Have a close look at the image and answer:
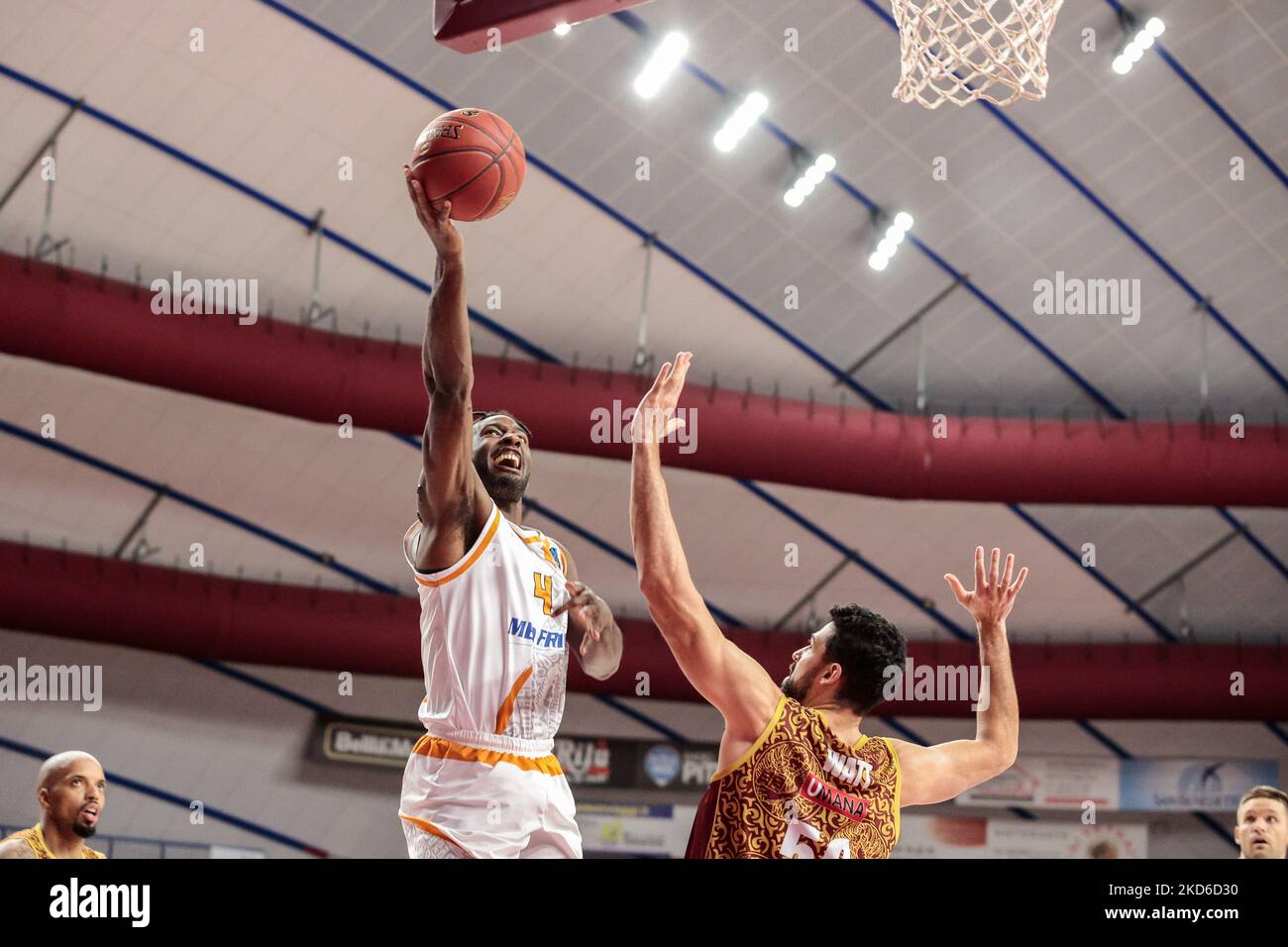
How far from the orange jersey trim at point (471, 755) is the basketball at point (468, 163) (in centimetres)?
206

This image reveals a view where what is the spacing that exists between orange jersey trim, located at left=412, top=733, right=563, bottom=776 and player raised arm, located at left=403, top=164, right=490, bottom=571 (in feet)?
2.09

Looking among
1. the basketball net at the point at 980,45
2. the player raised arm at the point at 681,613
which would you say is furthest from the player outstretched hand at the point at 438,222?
the basketball net at the point at 980,45

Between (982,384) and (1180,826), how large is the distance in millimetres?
7857

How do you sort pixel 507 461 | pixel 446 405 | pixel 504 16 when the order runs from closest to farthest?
1. pixel 446 405
2. pixel 507 461
3. pixel 504 16

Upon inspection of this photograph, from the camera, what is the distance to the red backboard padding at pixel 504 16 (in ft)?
27.8

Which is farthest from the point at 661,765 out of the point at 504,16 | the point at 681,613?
the point at 681,613

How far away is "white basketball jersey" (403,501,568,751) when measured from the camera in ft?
16.3

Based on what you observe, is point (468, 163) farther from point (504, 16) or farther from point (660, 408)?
point (504, 16)

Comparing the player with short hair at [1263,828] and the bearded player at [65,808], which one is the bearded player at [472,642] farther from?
the player with short hair at [1263,828]

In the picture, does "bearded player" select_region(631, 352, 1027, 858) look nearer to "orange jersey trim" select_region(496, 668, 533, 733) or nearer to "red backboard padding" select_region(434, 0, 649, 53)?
"orange jersey trim" select_region(496, 668, 533, 733)

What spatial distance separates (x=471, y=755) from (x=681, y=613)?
3.96 feet

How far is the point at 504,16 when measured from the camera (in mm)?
8586
